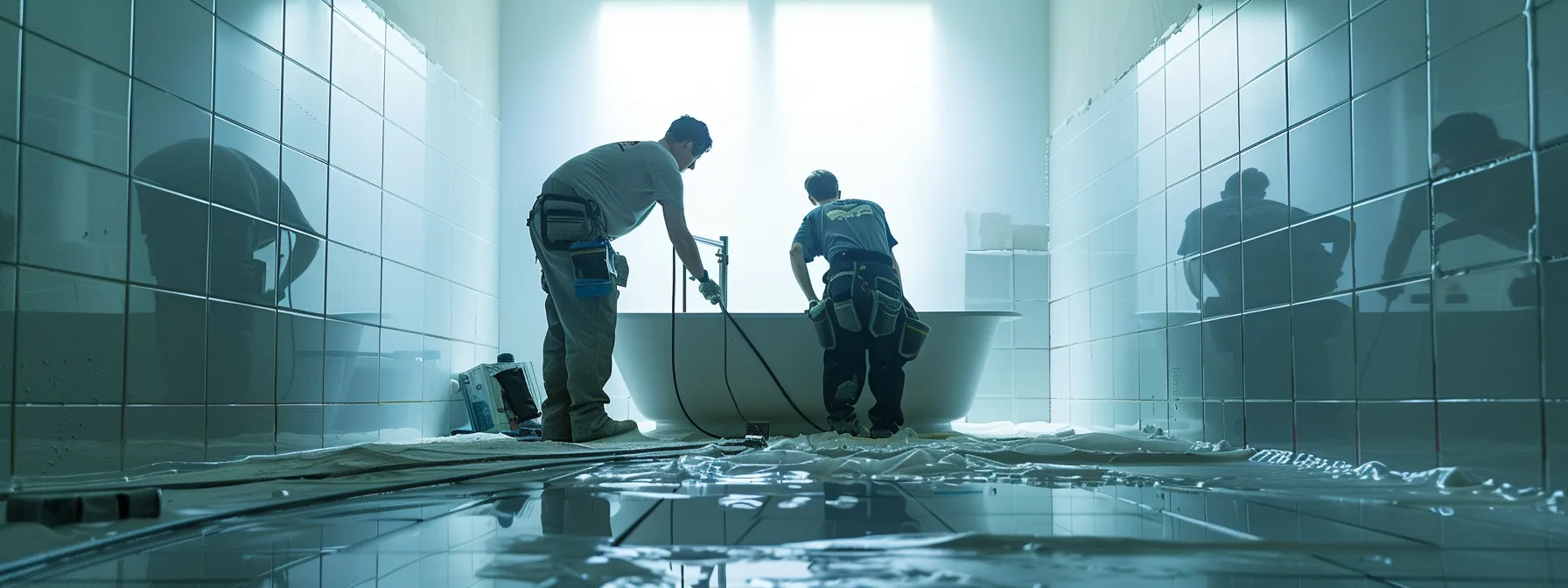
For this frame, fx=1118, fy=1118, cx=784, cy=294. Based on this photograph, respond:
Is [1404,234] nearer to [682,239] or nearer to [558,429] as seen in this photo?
[682,239]

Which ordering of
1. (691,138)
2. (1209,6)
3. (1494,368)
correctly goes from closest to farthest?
1. (1494,368)
2. (1209,6)
3. (691,138)

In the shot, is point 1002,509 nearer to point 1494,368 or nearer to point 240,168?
point 1494,368

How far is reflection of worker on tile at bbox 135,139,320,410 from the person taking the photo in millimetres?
2447

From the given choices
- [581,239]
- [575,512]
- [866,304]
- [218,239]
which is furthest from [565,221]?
[575,512]

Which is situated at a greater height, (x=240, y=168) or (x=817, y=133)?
(x=817, y=133)

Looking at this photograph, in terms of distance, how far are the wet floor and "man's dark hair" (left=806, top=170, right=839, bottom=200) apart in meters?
2.36

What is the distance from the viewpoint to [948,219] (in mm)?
5336

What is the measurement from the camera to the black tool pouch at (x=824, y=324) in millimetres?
3684

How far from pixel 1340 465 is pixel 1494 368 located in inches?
19.5

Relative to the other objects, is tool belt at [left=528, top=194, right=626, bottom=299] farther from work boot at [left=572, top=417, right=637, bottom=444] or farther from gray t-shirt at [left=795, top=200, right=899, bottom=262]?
gray t-shirt at [left=795, top=200, right=899, bottom=262]

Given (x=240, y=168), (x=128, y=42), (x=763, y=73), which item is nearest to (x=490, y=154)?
(x=763, y=73)

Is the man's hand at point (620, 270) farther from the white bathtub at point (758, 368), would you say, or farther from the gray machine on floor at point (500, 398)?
the gray machine on floor at point (500, 398)

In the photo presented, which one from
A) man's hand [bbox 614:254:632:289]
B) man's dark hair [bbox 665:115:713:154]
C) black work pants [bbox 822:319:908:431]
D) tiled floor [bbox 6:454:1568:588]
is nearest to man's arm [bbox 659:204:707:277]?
man's hand [bbox 614:254:632:289]

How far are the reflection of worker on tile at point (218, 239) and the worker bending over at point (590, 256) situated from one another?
26.7 inches
